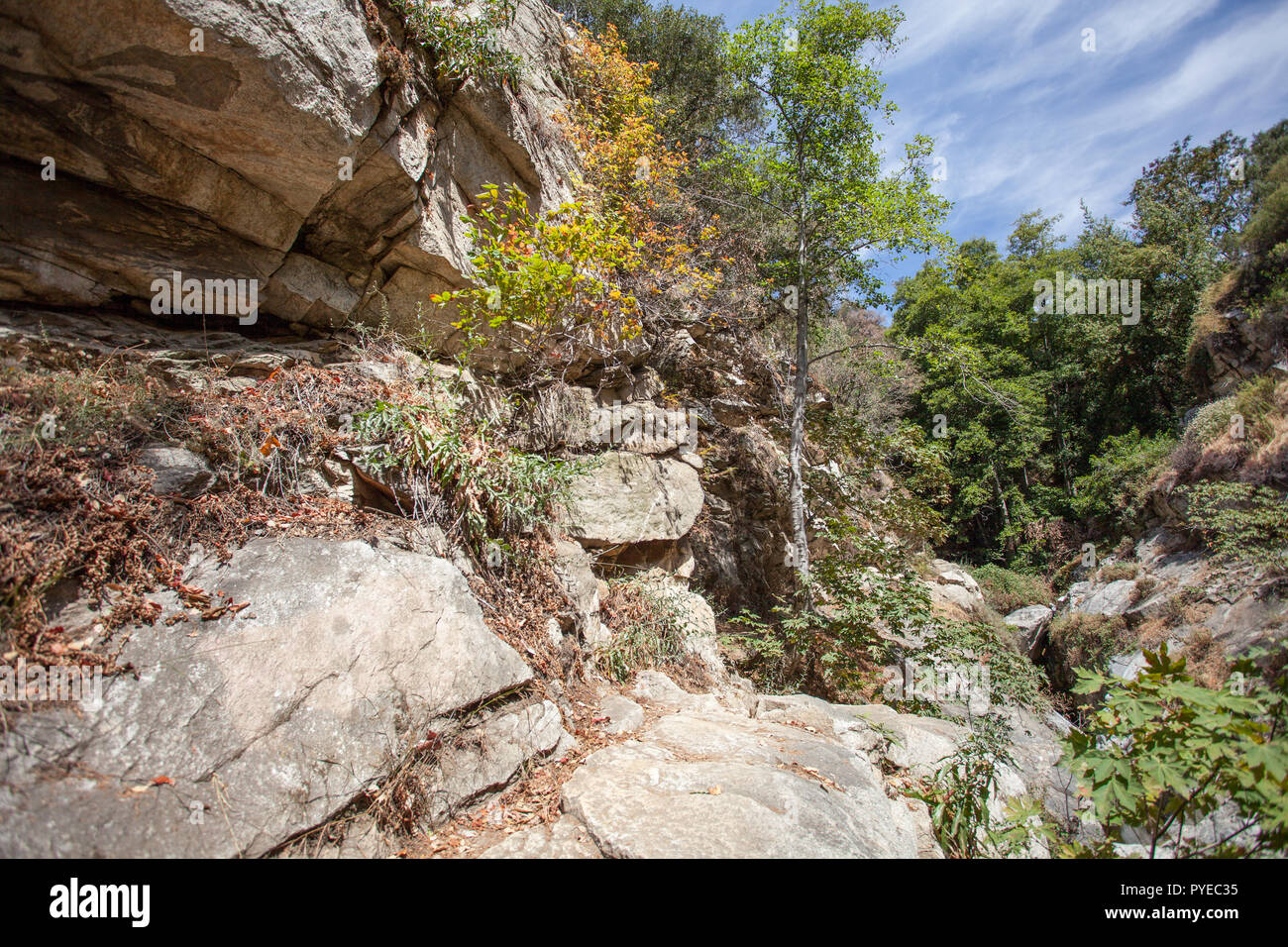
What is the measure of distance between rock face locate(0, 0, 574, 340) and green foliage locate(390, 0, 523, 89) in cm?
16

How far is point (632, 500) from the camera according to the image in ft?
24.6

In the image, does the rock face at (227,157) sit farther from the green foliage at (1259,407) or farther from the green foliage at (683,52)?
the green foliage at (1259,407)

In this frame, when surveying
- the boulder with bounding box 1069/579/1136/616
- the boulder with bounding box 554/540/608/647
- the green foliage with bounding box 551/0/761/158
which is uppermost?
the green foliage with bounding box 551/0/761/158

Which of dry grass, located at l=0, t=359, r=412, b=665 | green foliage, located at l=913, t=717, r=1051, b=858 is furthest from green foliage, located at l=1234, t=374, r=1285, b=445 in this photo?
dry grass, located at l=0, t=359, r=412, b=665

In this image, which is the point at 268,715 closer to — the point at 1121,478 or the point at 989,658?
the point at 989,658

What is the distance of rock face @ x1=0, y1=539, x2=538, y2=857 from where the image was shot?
6.93ft

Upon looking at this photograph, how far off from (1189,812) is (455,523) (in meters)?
4.45

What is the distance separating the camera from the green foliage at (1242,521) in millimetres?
10789

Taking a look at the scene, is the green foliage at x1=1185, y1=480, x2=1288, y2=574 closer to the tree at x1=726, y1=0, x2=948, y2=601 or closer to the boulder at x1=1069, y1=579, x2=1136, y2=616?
the boulder at x1=1069, y1=579, x2=1136, y2=616

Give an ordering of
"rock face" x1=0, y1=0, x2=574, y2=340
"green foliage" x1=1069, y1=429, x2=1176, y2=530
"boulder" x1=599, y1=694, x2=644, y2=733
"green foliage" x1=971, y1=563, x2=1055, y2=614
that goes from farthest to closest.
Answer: "green foliage" x1=971, y1=563, x2=1055, y2=614 → "green foliage" x1=1069, y1=429, x2=1176, y2=530 → "boulder" x1=599, y1=694, x2=644, y2=733 → "rock face" x1=0, y1=0, x2=574, y2=340

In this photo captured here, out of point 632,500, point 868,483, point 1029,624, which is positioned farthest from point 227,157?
point 1029,624

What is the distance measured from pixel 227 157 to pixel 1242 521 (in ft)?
60.6

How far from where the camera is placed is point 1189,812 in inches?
78.8

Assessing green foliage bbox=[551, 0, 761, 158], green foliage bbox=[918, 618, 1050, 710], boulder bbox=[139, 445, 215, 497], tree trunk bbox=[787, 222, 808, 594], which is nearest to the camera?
boulder bbox=[139, 445, 215, 497]
